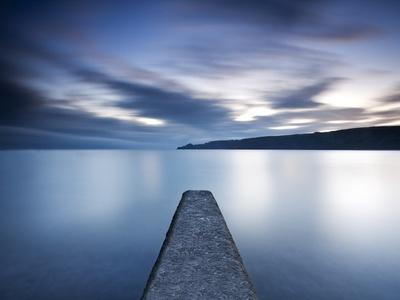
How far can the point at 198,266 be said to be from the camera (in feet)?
19.1

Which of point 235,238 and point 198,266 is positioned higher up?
point 198,266

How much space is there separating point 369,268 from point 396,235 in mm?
5740

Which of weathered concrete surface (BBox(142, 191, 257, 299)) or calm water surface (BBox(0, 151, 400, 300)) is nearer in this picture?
weathered concrete surface (BBox(142, 191, 257, 299))

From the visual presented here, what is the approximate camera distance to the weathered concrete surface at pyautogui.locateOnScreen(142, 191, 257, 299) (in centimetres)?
504

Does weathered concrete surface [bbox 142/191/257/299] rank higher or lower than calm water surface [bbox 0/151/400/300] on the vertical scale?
higher

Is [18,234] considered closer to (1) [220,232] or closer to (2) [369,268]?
(1) [220,232]

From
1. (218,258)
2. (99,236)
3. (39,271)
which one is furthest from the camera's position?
(99,236)

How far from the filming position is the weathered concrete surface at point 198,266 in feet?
16.5

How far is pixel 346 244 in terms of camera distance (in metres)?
12.7

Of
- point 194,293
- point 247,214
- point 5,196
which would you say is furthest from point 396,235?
point 5,196

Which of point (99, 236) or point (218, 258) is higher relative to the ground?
point (218, 258)

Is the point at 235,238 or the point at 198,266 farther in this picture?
the point at 235,238

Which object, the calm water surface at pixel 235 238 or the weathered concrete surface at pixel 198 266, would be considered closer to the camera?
the weathered concrete surface at pixel 198 266

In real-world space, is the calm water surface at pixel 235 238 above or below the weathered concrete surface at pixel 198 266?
below
